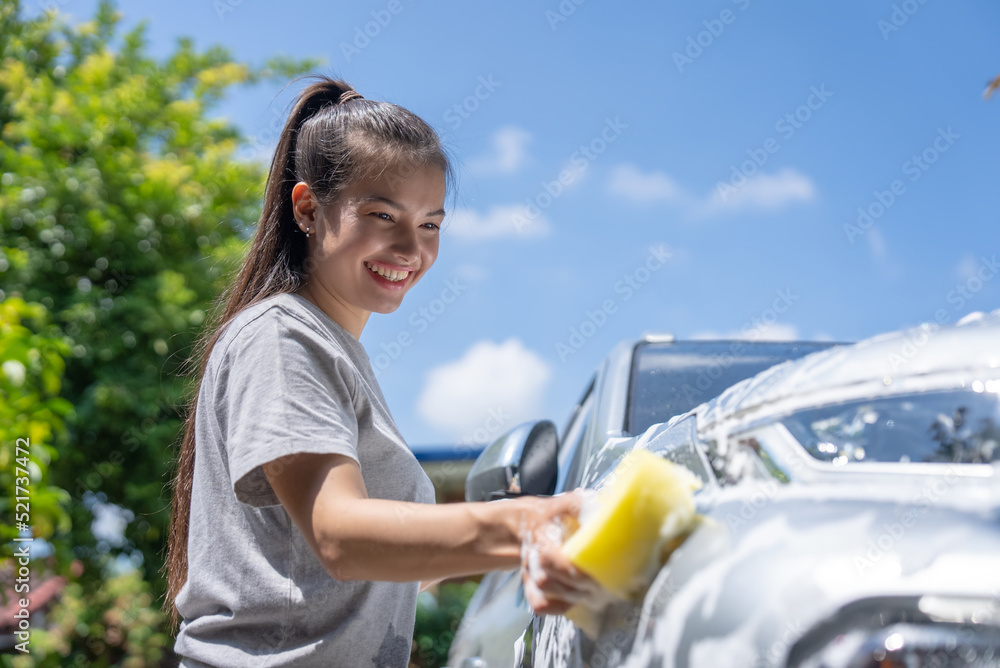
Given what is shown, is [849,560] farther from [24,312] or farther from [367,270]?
[24,312]

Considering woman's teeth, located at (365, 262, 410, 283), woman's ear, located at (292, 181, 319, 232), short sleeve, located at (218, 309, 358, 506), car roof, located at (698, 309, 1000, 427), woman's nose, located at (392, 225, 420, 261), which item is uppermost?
woman's ear, located at (292, 181, 319, 232)

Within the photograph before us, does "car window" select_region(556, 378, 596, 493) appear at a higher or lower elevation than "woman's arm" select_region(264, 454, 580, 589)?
higher

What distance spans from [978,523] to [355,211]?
3.03 feet

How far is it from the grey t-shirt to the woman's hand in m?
0.27

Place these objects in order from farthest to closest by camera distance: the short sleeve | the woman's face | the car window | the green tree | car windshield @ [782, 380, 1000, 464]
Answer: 1. the green tree
2. the car window
3. the woman's face
4. the short sleeve
5. car windshield @ [782, 380, 1000, 464]

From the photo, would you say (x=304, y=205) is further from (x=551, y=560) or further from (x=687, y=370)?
(x=687, y=370)

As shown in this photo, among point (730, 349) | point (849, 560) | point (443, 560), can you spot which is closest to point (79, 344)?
point (730, 349)

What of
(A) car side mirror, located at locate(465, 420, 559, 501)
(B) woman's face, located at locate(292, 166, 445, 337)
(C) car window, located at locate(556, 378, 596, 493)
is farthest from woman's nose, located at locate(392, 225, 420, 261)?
(C) car window, located at locate(556, 378, 596, 493)

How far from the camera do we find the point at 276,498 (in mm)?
1055

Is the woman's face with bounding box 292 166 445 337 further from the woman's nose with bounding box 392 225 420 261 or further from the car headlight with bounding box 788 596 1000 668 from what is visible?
the car headlight with bounding box 788 596 1000 668

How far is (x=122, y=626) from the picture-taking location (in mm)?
6457

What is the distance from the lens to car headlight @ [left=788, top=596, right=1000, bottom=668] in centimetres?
62

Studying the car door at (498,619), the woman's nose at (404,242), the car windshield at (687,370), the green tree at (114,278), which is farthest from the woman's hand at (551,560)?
the green tree at (114,278)

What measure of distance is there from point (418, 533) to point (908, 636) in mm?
461
